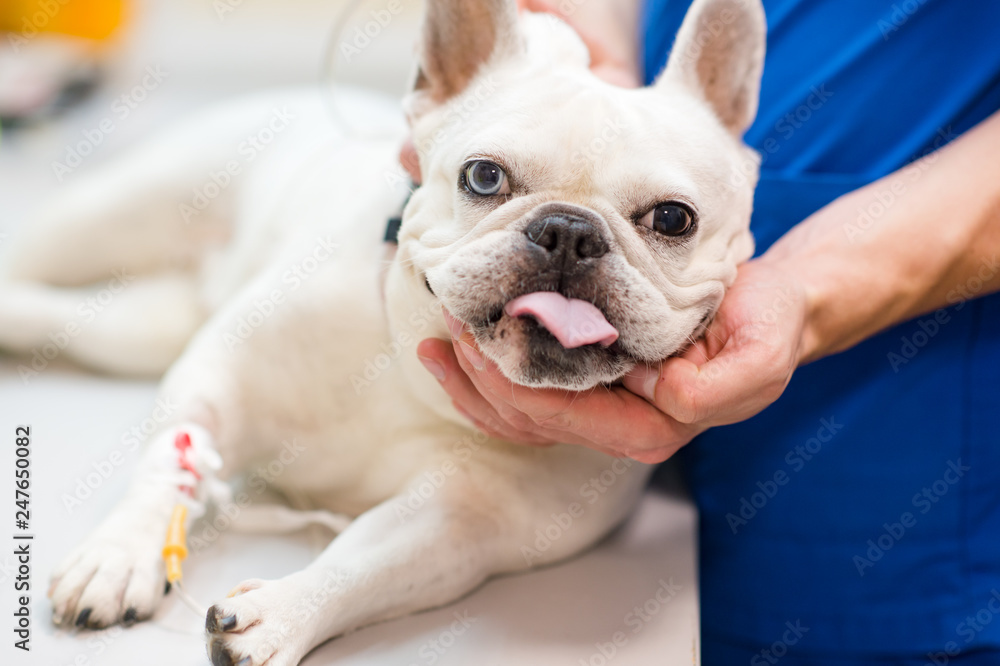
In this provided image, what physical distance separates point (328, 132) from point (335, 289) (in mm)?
820

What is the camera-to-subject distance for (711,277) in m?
1.18

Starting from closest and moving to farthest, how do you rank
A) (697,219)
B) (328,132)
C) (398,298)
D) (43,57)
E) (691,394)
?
(691,394), (697,219), (398,298), (328,132), (43,57)

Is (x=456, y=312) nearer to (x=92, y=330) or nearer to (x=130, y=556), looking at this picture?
(x=130, y=556)

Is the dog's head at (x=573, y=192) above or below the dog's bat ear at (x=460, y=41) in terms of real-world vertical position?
below

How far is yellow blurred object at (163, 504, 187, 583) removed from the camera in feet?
3.78

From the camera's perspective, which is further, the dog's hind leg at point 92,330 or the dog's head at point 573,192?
the dog's hind leg at point 92,330

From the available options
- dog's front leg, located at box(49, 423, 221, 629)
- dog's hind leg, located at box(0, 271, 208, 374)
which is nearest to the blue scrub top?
dog's front leg, located at box(49, 423, 221, 629)

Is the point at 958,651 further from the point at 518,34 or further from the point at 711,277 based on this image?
the point at 518,34

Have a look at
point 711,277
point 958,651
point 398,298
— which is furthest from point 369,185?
point 958,651

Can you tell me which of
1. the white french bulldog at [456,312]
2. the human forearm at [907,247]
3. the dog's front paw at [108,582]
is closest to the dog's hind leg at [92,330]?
the white french bulldog at [456,312]

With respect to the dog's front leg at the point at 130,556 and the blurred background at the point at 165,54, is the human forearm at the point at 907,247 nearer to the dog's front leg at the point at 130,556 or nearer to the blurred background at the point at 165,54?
the dog's front leg at the point at 130,556

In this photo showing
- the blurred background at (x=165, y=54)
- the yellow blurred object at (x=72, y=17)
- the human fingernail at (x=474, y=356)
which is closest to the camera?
the human fingernail at (x=474, y=356)

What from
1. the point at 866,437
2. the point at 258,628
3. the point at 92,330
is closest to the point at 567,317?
the point at 258,628

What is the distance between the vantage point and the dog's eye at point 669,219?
1149 millimetres
